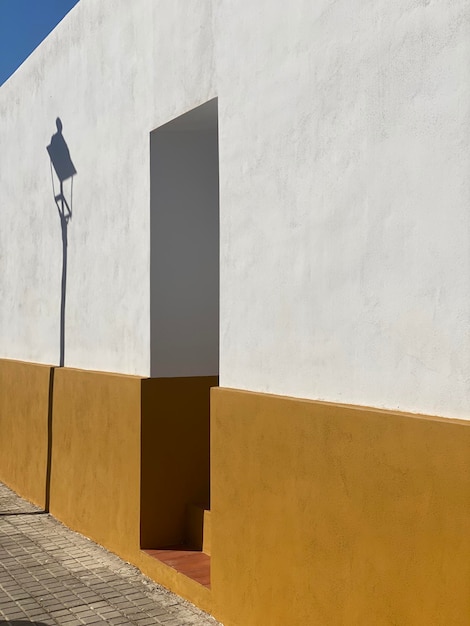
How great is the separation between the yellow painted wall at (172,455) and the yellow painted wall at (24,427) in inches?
105

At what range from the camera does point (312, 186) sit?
4.39 metres

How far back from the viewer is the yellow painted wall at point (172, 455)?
632 centimetres

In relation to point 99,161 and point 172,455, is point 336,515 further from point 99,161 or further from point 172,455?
point 99,161

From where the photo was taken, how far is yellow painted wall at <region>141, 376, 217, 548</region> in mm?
6320

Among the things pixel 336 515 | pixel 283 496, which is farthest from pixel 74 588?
pixel 336 515

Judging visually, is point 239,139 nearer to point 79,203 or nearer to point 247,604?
point 247,604

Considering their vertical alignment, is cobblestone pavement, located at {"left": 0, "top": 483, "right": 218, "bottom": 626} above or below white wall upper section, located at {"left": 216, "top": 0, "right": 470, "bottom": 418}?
below

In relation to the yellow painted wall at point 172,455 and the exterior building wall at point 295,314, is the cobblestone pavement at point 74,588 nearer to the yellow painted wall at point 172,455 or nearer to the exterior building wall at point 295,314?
the exterior building wall at point 295,314


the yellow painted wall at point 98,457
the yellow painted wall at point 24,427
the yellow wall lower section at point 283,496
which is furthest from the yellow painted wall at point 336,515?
the yellow painted wall at point 24,427

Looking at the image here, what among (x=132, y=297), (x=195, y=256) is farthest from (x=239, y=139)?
(x=132, y=297)

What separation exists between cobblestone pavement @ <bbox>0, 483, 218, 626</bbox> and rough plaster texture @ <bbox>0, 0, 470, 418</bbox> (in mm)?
1533

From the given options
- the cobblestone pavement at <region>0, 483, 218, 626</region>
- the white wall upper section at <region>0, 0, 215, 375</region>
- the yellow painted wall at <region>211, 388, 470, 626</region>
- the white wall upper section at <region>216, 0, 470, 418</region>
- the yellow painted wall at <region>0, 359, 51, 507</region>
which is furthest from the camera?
the yellow painted wall at <region>0, 359, 51, 507</region>

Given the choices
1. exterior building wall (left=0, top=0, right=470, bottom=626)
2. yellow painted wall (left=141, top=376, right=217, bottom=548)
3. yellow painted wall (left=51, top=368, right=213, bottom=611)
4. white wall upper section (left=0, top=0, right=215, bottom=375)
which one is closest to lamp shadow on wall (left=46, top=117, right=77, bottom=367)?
white wall upper section (left=0, top=0, right=215, bottom=375)

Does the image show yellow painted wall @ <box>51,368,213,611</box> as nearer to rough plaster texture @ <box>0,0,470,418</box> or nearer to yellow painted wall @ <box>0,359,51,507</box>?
rough plaster texture @ <box>0,0,470,418</box>
